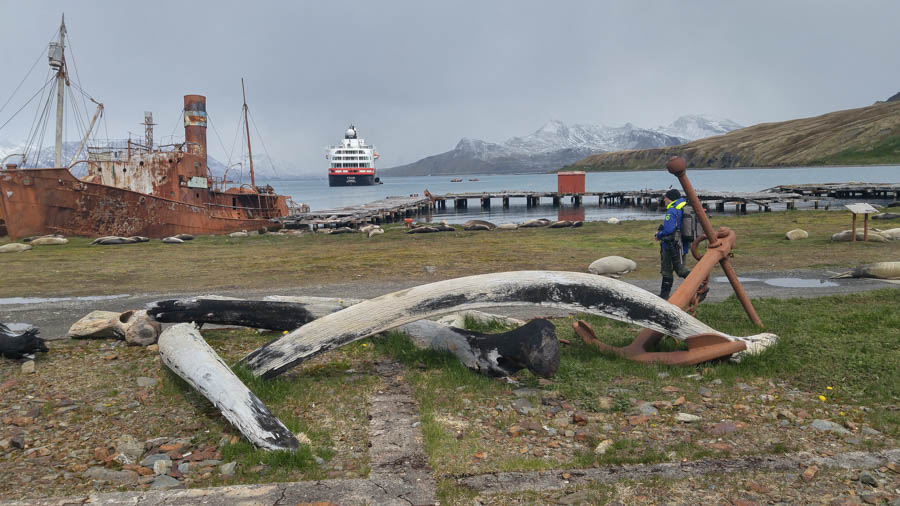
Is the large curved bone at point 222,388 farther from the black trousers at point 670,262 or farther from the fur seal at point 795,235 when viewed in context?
the fur seal at point 795,235

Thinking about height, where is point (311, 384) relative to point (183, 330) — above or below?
below

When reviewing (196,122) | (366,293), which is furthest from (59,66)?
(366,293)

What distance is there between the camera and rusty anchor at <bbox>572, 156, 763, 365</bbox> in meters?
5.67

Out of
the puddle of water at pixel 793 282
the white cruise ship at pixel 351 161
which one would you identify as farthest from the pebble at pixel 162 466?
the white cruise ship at pixel 351 161

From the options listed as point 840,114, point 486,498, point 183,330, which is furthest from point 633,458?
point 840,114

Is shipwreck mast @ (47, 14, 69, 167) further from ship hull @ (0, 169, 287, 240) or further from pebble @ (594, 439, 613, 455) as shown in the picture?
pebble @ (594, 439, 613, 455)

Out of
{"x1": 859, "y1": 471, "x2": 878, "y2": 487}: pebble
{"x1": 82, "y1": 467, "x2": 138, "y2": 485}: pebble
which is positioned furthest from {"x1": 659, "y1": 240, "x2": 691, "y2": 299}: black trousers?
{"x1": 82, "y1": 467, "x2": 138, "y2": 485}: pebble

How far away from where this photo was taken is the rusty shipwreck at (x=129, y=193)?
26578 millimetres

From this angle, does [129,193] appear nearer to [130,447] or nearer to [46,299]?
[46,299]

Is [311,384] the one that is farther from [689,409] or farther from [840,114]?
[840,114]

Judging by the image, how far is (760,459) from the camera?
388cm

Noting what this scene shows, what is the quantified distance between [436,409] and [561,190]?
68.7 m

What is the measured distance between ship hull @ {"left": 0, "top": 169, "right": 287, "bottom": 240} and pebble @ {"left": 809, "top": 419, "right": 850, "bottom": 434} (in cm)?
3102

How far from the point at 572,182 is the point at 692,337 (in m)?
66.3
